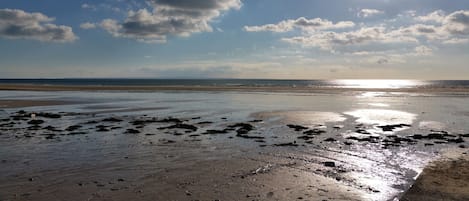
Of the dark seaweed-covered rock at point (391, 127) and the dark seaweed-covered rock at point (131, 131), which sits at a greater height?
the dark seaweed-covered rock at point (391, 127)

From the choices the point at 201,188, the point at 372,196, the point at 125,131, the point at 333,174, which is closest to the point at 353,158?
the point at 333,174

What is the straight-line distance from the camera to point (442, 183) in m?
8.34

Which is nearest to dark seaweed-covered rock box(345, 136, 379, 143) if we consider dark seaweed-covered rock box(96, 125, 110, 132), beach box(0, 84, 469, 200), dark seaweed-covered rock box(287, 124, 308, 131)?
beach box(0, 84, 469, 200)

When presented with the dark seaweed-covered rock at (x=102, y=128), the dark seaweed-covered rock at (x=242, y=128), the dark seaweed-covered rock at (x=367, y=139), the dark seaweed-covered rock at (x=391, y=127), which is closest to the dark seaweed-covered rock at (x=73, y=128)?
the dark seaweed-covered rock at (x=102, y=128)

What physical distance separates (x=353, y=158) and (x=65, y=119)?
16189mm

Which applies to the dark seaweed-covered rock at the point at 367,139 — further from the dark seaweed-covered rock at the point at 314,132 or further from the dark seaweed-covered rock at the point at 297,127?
the dark seaweed-covered rock at the point at 297,127

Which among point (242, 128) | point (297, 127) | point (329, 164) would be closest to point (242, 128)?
point (242, 128)

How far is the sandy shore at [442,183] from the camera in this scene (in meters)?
7.48

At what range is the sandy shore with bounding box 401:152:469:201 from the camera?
7480 mm

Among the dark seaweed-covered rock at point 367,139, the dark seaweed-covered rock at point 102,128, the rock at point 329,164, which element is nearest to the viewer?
the rock at point 329,164

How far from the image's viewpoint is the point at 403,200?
24.1 ft

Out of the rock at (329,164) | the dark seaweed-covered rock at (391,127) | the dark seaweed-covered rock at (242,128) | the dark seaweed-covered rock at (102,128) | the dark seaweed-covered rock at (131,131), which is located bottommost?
the dark seaweed-covered rock at (102,128)

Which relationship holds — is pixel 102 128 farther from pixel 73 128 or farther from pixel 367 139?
pixel 367 139

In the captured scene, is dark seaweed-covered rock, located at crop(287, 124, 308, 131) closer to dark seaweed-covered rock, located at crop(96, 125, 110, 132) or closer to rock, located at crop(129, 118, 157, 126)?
rock, located at crop(129, 118, 157, 126)
